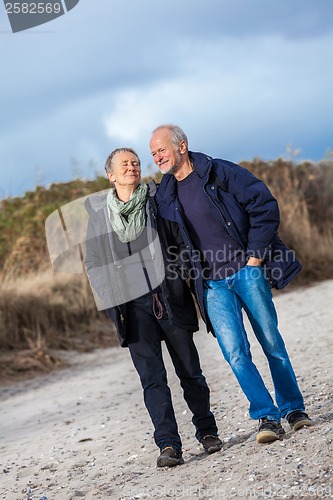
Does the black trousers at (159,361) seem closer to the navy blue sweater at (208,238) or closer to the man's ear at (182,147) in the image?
the navy blue sweater at (208,238)

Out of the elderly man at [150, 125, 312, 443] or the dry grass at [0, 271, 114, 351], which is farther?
the dry grass at [0, 271, 114, 351]

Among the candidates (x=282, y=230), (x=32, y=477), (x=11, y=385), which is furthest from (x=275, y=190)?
(x=32, y=477)

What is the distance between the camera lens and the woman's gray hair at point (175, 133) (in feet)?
17.1

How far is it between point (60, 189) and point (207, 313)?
667 inches

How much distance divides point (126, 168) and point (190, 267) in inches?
28.2

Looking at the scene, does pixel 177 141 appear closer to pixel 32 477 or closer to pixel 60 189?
pixel 32 477

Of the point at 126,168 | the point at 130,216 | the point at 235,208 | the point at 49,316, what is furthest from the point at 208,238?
the point at 49,316

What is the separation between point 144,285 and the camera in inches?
211

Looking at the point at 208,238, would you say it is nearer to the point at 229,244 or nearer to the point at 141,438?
the point at 229,244

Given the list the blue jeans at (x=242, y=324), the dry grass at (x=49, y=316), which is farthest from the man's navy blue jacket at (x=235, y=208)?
the dry grass at (x=49, y=316)

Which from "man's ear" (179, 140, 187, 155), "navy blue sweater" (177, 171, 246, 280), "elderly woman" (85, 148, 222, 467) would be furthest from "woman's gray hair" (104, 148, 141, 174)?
"navy blue sweater" (177, 171, 246, 280)

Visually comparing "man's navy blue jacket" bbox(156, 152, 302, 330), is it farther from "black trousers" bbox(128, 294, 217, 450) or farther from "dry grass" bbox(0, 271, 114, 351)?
"dry grass" bbox(0, 271, 114, 351)

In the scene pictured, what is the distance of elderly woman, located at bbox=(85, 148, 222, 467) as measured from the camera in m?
5.29

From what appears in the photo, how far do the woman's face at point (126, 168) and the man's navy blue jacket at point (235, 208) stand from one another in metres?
0.20
